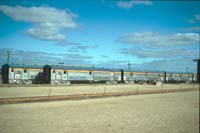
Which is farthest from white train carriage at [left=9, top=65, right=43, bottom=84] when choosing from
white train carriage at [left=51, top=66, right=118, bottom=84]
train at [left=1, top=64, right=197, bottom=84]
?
white train carriage at [left=51, top=66, right=118, bottom=84]

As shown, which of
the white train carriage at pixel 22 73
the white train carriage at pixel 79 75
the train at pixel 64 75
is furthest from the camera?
the white train carriage at pixel 79 75

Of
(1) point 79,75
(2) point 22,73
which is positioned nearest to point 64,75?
(1) point 79,75

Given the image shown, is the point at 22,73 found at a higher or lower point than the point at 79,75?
→ higher

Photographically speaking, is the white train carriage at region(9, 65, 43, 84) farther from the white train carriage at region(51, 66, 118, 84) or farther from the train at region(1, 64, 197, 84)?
the white train carriage at region(51, 66, 118, 84)

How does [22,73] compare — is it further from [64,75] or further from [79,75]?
[79,75]

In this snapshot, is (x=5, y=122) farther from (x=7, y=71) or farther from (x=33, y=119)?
(x=7, y=71)

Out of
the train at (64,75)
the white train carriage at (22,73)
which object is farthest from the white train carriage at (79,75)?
the white train carriage at (22,73)

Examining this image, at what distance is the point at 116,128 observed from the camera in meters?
11.4

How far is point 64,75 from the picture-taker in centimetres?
5309

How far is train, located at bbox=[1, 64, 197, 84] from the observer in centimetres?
4831

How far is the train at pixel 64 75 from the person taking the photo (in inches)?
1902

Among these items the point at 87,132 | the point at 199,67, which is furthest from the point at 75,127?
the point at 199,67

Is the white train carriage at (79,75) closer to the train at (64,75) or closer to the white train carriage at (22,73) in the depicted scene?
the train at (64,75)

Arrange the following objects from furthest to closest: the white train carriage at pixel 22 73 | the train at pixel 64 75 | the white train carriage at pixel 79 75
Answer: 1. the white train carriage at pixel 79 75
2. the train at pixel 64 75
3. the white train carriage at pixel 22 73
